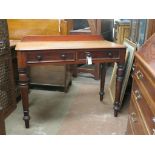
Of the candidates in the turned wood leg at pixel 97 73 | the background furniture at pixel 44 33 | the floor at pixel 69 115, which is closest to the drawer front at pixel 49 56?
the floor at pixel 69 115

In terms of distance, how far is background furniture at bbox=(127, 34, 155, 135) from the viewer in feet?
3.43

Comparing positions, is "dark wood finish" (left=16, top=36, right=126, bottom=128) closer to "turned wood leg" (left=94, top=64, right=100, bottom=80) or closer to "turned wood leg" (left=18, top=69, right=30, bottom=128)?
"turned wood leg" (left=18, top=69, right=30, bottom=128)

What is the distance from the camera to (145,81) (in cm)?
116

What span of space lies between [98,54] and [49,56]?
17.0 inches

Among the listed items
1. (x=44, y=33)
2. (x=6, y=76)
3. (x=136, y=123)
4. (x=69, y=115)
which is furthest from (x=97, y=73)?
(x=136, y=123)

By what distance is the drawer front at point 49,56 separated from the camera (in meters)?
1.72

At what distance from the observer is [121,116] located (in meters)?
2.16

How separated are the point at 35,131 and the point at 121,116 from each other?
2.89ft

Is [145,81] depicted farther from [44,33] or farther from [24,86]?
[44,33]

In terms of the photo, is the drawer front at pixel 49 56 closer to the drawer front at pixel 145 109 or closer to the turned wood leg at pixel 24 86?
the turned wood leg at pixel 24 86

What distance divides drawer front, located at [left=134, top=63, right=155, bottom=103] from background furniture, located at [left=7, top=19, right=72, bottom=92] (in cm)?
148

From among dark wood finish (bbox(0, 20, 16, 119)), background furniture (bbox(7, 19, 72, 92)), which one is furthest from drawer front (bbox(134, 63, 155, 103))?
background furniture (bbox(7, 19, 72, 92))
